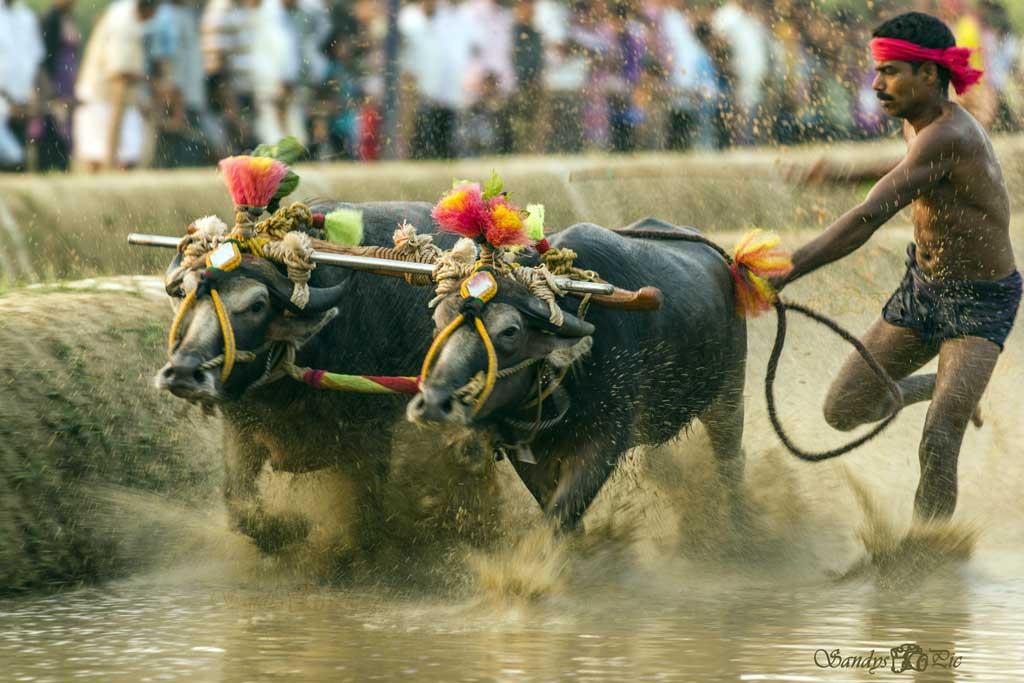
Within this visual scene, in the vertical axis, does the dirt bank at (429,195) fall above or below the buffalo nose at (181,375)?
above

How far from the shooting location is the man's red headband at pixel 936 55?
604cm

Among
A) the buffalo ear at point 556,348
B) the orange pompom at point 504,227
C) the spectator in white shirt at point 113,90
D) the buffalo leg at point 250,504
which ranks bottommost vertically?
the buffalo leg at point 250,504

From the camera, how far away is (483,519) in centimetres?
Answer: 624

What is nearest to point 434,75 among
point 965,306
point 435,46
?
point 435,46

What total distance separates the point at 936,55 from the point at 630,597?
2.09m

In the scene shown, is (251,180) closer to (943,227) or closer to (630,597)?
(630,597)

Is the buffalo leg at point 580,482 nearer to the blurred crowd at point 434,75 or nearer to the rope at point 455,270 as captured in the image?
the rope at point 455,270

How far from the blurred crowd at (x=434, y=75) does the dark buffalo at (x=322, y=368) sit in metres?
5.44

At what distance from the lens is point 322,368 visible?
6074mm

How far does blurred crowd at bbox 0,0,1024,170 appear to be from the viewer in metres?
11.6

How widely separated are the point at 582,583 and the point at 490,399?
0.82 metres

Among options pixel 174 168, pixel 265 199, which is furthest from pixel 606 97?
pixel 265 199

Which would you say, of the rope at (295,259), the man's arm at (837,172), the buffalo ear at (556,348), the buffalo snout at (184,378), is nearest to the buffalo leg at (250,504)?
the rope at (295,259)

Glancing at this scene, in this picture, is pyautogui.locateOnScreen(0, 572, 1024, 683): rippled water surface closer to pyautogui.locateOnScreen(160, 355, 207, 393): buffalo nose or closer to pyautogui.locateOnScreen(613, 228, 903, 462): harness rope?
pyautogui.locateOnScreen(613, 228, 903, 462): harness rope
